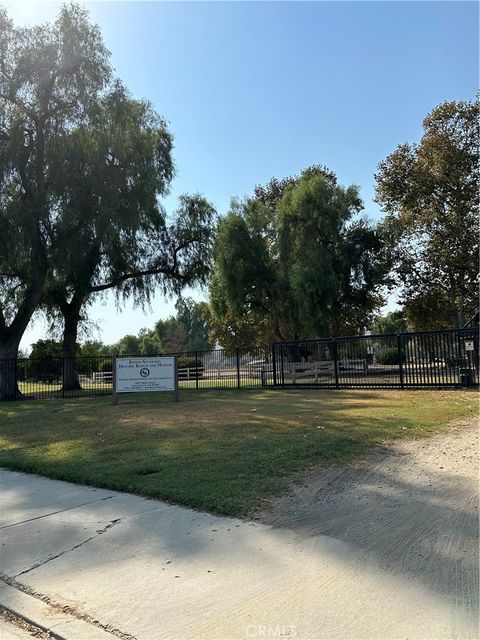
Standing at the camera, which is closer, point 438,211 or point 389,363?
point 389,363

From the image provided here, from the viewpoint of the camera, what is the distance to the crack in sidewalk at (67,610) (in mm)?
3279

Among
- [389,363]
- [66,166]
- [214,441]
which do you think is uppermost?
[66,166]

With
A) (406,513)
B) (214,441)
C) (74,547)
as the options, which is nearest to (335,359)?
(214,441)

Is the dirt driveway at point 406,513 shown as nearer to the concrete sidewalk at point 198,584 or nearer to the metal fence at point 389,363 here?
the concrete sidewalk at point 198,584

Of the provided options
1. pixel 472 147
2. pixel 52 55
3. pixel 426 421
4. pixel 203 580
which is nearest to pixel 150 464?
pixel 203 580

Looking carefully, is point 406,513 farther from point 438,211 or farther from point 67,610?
point 438,211

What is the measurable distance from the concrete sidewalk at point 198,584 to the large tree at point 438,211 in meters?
30.1

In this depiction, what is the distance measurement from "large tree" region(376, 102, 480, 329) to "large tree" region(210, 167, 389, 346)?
203 centimetres

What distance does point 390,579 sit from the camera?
368cm

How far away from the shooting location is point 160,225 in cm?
2505

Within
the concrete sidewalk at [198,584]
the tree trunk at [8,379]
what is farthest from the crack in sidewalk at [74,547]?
the tree trunk at [8,379]

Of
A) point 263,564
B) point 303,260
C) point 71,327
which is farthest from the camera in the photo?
point 303,260

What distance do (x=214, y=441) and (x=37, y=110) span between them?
19.2 metres

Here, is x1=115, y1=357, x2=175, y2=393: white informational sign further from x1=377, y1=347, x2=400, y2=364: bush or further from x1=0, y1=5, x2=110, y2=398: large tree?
x1=377, y1=347, x2=400, y2=364: bush
